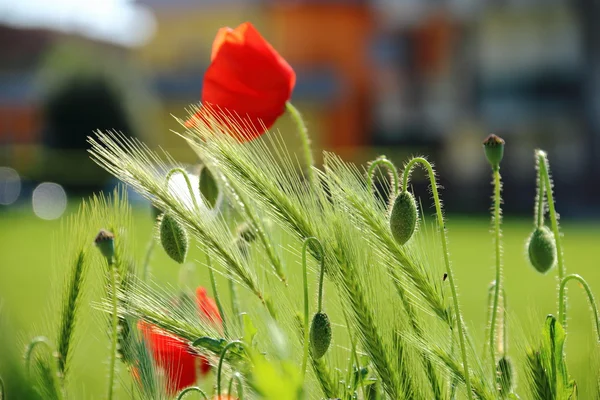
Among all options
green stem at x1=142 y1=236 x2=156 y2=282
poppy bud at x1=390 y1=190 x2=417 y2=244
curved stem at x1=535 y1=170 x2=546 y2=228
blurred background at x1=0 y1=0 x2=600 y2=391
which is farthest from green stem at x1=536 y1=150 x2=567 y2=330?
blurred background at x1=0 y1=0 x2=600 y2=391

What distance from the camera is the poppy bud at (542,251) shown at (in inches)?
34.8

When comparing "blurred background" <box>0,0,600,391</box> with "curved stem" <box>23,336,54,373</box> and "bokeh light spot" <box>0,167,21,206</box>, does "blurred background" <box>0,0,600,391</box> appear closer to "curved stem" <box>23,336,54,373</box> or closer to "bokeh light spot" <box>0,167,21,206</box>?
"bokeh light spot" <box>0,167,21,206</box>

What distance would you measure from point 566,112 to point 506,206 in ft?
14.8

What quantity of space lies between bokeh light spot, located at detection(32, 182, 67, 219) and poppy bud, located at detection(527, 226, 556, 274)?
14989 mm

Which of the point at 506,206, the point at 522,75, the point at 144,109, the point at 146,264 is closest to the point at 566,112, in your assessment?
the point at 522,75

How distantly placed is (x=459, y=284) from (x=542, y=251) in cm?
609

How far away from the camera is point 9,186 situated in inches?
657

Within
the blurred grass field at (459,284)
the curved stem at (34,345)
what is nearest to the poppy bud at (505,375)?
the blurred grass field at (459,284)

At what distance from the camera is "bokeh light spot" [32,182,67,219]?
51.4 feet

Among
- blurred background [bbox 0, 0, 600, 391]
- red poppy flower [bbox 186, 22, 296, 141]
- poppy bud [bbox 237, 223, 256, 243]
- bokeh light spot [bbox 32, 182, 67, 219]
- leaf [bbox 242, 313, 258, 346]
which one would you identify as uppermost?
blurred background [bbox 0, 0, 600, 391]

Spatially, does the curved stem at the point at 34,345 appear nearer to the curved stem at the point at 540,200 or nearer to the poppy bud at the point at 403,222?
the poppy bud at the point at 403,222

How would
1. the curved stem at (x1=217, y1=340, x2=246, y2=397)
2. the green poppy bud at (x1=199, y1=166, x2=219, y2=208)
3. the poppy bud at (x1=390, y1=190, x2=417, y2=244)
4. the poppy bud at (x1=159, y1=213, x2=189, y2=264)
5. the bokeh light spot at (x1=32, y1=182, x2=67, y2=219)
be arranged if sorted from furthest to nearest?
the bokeh light spot at (x1=32, y1=182, x2=67, y2=219) < the green poppy bud at (x1=199, y1=166, x2=219, y2=208) < the poppy bud at (x1=159, y1=213, x2=189, y2=264) < the poppy bud at (x1=390, y1=190, x2=417, y2=244) < the curved stem at (x1=217, y1=340, x2=246, y2=397)

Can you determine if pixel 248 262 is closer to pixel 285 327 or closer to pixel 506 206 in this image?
pixel 285 327

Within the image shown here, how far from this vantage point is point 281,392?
1.24 ft
